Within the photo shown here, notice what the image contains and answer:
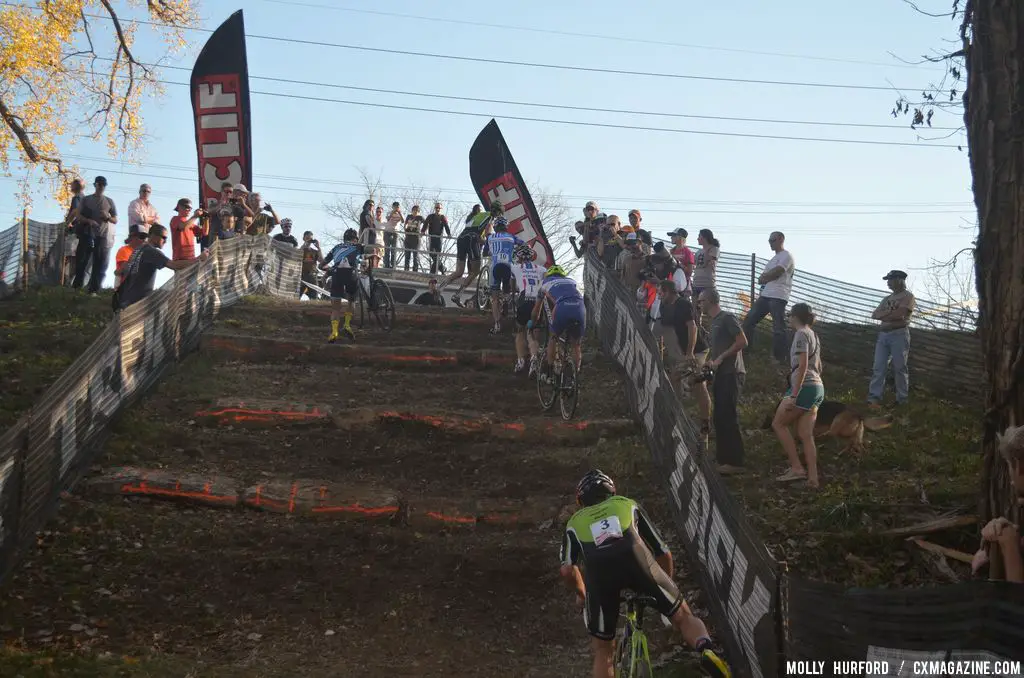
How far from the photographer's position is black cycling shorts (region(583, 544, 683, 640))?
258 inches

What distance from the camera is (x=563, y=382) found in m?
13.5

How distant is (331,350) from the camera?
53.4 feet

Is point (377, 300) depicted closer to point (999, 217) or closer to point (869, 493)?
point (869, 493)

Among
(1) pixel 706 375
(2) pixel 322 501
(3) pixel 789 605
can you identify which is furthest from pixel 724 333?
(3) pixel 789 605

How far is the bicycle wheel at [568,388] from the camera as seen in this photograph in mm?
13266

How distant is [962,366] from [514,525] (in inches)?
315

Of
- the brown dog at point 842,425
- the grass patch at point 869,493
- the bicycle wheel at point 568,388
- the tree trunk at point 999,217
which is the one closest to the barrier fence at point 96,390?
the bicycle wheel at point 568,388

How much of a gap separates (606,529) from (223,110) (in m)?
18.5

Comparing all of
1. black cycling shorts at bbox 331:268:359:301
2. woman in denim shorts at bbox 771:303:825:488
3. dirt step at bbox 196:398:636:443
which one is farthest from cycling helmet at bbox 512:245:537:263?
woman in denim shorts at bbox 771:303:825:488

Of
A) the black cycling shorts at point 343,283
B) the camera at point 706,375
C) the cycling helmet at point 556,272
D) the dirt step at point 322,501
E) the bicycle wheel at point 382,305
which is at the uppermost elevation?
the cycling helmet at point 556,272

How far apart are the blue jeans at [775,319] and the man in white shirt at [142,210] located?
10741 millimetres

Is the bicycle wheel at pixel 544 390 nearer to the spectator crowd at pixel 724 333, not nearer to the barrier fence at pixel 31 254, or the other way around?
the spectator crowd at pixel 724 333

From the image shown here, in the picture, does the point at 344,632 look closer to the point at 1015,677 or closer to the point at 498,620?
the point at 498,620

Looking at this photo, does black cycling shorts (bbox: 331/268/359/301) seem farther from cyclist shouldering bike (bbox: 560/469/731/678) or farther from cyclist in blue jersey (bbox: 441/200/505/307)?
cyclist shouldering bike (bbox: 560/469/731/678)
